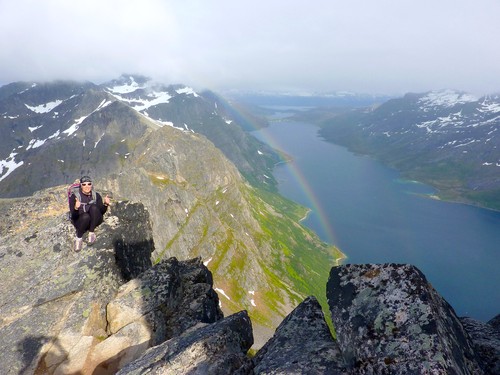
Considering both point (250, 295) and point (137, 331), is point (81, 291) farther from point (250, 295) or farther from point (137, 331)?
point (250, 295)

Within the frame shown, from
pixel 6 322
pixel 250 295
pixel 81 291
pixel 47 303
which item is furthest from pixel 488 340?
pixel 250 295

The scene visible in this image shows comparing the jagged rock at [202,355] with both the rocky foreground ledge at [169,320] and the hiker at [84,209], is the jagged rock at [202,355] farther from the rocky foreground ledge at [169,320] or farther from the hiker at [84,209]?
the hiker at [84,209]

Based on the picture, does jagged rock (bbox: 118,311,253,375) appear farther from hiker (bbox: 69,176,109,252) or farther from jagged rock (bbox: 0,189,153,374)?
hiker (bbox: 69,176,109,252)

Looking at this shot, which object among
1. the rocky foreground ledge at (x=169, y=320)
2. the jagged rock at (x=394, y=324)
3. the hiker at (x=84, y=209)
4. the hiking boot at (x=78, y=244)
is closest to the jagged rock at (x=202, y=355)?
the rocky foreground ledge at (x=169, y=320)

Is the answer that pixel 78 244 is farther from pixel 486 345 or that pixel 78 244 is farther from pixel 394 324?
pixel 486 345

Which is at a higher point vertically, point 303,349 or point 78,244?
point 303,349

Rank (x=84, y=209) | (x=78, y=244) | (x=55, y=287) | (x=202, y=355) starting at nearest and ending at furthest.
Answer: (x=202, y=355)
(x=55, y=287)
(x=84, y=209)
(x=78, y=244)

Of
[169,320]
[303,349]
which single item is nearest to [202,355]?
[303,349]
